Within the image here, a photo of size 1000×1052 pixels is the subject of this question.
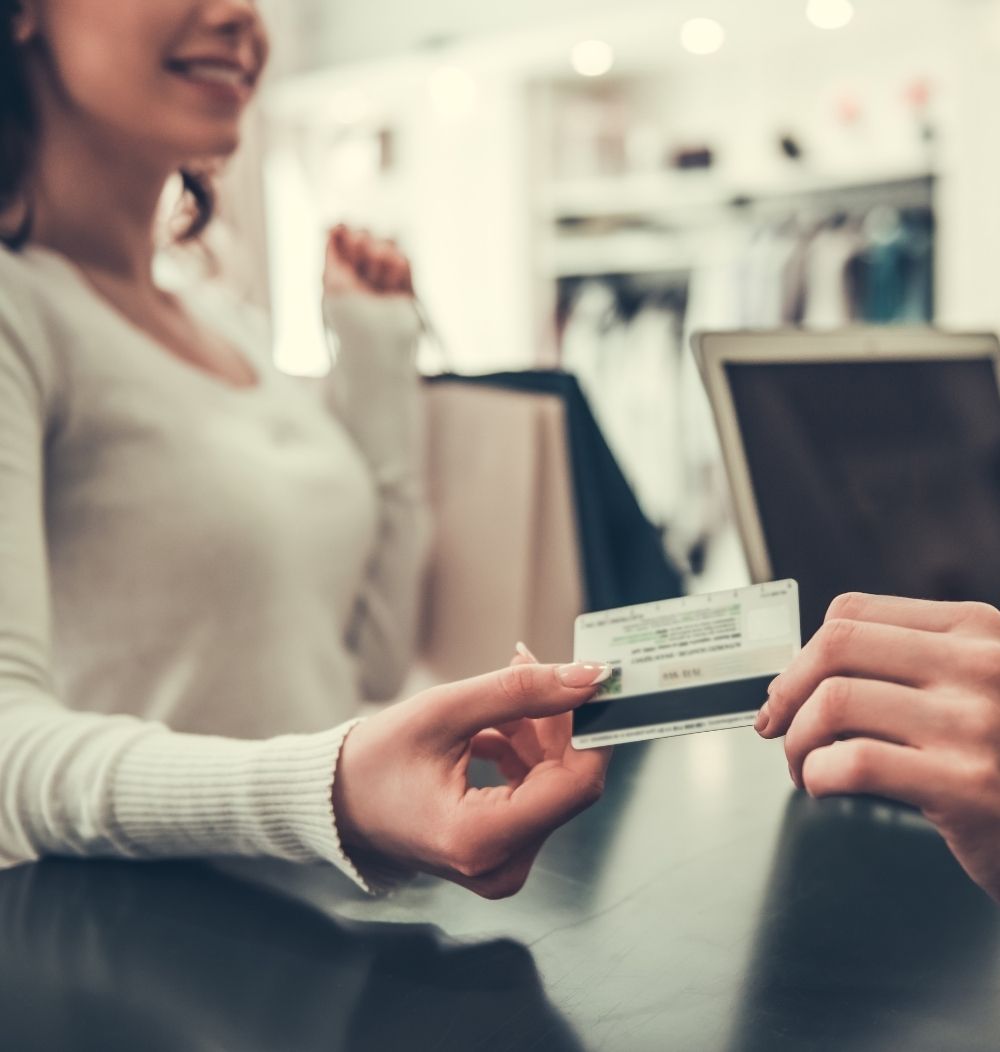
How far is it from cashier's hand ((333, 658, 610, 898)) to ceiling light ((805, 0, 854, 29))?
2.74 m

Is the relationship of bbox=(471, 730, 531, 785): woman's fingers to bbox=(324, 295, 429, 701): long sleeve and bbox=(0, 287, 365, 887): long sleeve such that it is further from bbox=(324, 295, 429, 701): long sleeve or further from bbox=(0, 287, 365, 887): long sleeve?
bbox=(324, 295, 429, 701): long sleeve

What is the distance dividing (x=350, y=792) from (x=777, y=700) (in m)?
0.19

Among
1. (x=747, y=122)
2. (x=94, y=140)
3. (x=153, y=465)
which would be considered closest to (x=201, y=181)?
(x=94, y=140)

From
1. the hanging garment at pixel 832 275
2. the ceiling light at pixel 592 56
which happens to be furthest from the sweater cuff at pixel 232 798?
the ceiling light at pixel 592 56

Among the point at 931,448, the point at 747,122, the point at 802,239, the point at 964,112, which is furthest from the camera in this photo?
the point at 747,122

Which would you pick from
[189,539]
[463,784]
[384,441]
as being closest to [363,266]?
[384,441]

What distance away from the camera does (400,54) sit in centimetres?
374

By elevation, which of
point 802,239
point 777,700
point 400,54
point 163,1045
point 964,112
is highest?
point 400,54

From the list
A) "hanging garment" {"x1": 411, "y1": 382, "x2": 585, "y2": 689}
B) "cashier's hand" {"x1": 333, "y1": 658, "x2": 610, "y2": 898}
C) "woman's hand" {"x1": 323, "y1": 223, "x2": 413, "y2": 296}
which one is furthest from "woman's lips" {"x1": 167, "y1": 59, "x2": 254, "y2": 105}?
"cashier's hand" {"x1": 333, "y1": 658, "x2": 610, "y2": 898}

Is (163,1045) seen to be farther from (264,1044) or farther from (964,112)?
(964,112)

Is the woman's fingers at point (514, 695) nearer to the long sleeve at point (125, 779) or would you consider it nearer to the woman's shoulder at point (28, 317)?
the long sleeve at point (125, 779)

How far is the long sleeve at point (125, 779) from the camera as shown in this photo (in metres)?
0.46

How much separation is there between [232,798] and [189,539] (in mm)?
313

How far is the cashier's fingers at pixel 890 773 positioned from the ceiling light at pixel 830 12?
9.14 ft
